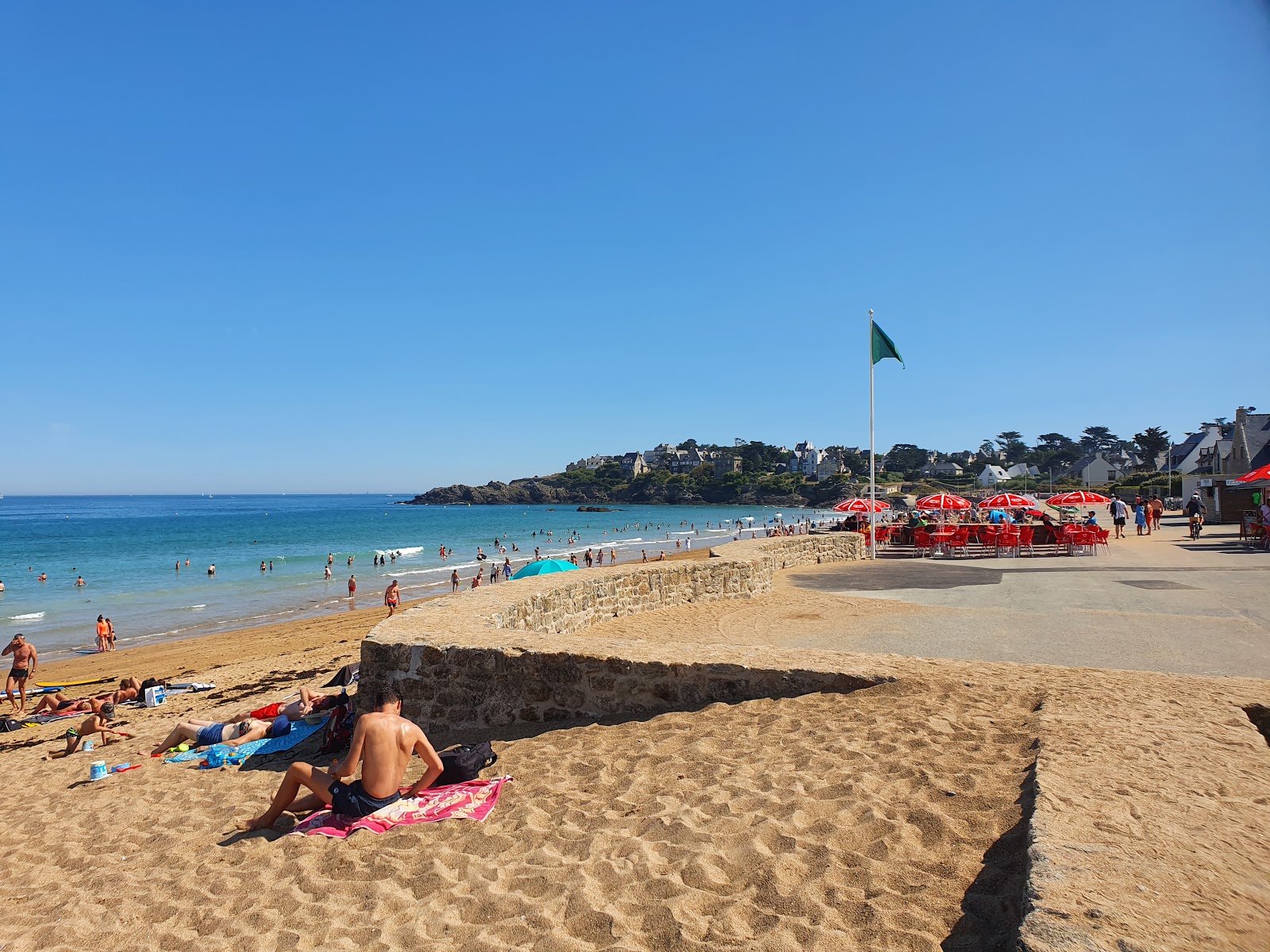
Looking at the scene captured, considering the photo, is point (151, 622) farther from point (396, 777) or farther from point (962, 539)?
point (962, 539)

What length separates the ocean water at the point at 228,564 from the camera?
24.3 meters

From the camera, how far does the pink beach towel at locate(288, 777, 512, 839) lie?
4.36 metres

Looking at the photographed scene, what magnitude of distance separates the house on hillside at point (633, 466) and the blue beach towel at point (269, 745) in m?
149

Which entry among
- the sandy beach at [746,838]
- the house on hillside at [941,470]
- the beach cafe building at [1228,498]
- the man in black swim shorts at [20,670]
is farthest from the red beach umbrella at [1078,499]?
the house on hillside at [941,470]

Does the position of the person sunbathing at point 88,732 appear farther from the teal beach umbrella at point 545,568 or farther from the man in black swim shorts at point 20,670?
the teal beach umbrella at point 545,568

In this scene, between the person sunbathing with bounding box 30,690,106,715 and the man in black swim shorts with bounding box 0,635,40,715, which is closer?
the person sunbathing with bounding box 30,690,106,715

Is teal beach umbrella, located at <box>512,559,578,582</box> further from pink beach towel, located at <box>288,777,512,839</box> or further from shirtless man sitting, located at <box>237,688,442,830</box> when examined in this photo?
pink beach towel, located at <box>288,777,512,839</box>

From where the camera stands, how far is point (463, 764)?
16.0 feet

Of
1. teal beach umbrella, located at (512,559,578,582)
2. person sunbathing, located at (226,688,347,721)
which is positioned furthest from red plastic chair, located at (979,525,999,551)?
person sunbathing, located at (226,688,347,721)

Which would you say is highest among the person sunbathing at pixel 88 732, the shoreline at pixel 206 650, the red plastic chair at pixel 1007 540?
the red plastic chair at pixel 1007 540

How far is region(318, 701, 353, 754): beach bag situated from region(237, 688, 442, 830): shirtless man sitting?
1.70 meters

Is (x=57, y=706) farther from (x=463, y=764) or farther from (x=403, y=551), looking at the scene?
(x=403, y=551)

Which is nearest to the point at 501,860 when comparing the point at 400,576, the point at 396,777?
the point at 396,777

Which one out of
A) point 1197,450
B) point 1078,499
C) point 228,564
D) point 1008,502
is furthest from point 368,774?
point 1197,450
